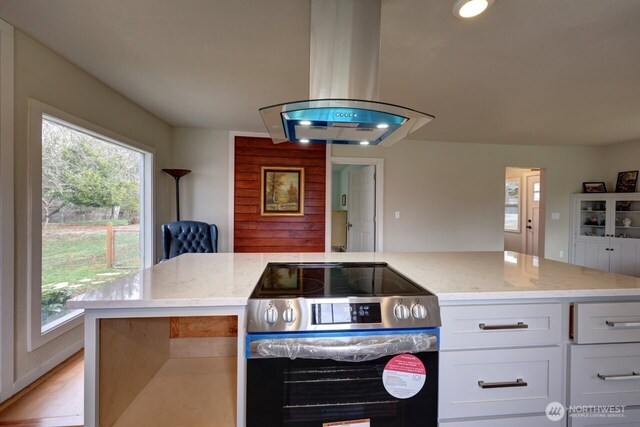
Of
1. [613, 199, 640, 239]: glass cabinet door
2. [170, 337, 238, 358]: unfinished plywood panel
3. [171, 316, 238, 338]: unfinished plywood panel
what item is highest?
[613, 199, 640, 239]: glass cabinet door

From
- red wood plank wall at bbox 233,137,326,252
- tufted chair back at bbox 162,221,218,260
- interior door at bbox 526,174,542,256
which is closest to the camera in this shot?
tufted chair back at bbox 162,221,218,260

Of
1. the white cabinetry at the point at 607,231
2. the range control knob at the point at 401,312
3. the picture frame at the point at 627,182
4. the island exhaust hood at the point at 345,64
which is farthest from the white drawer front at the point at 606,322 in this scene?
the picture frame at the point at 627,182

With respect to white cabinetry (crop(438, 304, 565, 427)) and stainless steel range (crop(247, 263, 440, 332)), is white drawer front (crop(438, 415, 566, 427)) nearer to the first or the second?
white cabinetry (crop(438, 304, 565, 427))

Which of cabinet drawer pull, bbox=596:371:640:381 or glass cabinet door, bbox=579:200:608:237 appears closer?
cabinet drawer pull, bbox=596:371:640:381

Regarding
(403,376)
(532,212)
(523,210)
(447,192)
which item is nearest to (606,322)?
(403,376)

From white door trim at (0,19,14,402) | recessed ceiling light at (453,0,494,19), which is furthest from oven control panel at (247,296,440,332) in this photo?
white door trim at (0,19,14,402)

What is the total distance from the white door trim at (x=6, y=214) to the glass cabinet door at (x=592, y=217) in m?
7.17

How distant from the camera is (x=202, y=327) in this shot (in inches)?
59.7

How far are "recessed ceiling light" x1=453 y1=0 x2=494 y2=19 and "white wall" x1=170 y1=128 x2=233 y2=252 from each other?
3.34m

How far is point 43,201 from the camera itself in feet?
7.07

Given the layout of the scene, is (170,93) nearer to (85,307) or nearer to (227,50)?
(227,50)

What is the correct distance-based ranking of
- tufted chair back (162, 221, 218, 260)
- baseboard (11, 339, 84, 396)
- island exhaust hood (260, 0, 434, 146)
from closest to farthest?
island exhaust hood (260, 0, 434, 146) < baseboard (11, 339, 84, 396) < tufted chair back (162, 221, 218, 260)

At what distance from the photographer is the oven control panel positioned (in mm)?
1020

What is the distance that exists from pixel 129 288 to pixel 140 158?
9.35 feet
